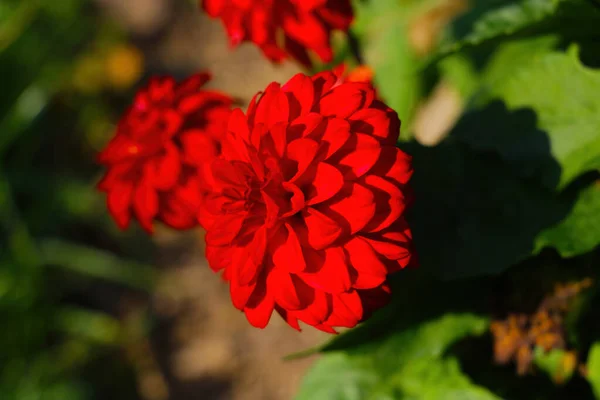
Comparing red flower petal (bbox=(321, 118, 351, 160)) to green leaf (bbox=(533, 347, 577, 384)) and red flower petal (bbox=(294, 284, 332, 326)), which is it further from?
green leaf (bbox=(533, 347, 577, 384))

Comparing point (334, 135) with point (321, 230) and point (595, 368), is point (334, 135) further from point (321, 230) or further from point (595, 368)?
point (595, 368)

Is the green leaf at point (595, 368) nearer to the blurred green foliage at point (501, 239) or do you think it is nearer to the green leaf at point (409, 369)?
the blurred green foliage at point (501, 239)

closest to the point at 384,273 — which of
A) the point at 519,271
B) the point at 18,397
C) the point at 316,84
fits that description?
the point at 316,84

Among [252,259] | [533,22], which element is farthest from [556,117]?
[252,259]

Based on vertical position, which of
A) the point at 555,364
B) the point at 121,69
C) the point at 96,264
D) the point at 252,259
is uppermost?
the point at 252,259

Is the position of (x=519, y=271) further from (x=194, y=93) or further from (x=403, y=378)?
(x=194, y=93)

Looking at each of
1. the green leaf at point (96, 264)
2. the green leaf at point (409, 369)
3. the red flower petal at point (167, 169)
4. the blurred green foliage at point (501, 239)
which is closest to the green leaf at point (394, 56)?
the blurred green foliage at point (501, 239)

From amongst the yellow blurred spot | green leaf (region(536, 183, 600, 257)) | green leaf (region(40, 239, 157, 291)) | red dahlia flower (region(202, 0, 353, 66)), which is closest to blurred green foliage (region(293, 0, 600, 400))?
green leaf (region(536, 183, 600, 257))
